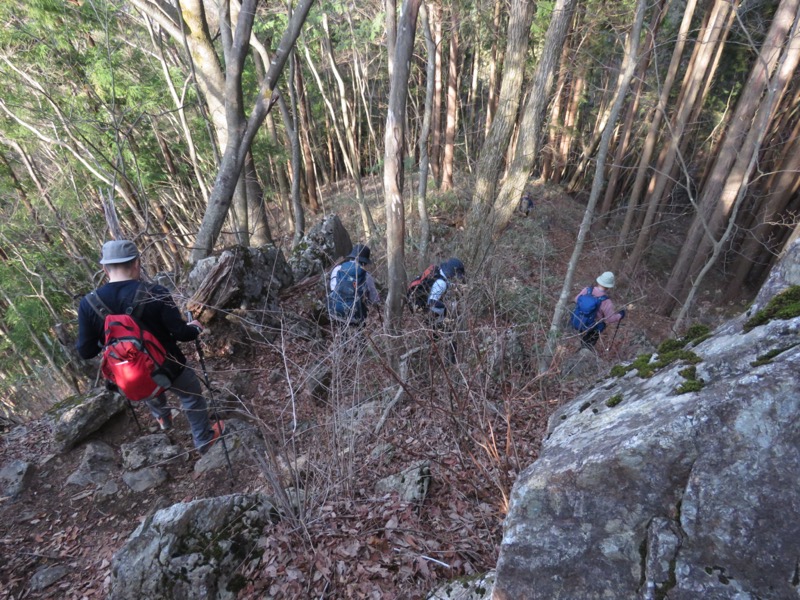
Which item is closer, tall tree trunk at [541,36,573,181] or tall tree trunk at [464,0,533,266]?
tall tree trunk at [464,0,533,266]

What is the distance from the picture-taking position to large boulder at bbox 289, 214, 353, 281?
25.2 feet

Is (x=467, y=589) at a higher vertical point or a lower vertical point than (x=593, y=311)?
higher

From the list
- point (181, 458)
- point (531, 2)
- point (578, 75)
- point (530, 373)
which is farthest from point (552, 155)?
point (181, 458)

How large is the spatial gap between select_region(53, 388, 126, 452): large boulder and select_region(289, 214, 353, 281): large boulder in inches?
141

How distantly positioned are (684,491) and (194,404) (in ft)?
13.9

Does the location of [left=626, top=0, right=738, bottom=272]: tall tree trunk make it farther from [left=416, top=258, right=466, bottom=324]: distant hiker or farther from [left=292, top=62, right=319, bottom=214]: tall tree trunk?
[left=292, top=62, right=319, bottom=214]: tall tree trunk

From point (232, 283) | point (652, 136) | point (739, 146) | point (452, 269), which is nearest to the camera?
point (452, 269)

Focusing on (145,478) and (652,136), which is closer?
(145,478)

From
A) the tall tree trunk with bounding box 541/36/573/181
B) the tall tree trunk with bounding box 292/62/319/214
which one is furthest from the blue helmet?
the tall tree trunk with bounding box 292/62/319/214

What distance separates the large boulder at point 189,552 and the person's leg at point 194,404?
1294 millimetres

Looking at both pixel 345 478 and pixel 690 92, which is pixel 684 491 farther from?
pixel 690 92

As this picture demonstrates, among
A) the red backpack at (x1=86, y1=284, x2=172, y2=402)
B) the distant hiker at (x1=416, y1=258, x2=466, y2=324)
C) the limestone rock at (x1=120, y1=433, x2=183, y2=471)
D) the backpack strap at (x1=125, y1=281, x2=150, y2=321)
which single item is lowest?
the limestone rock at (x1=120, y1=433, x2=183, y2=471)

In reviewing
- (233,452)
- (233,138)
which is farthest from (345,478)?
(233,138)

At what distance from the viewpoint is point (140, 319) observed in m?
3.46
